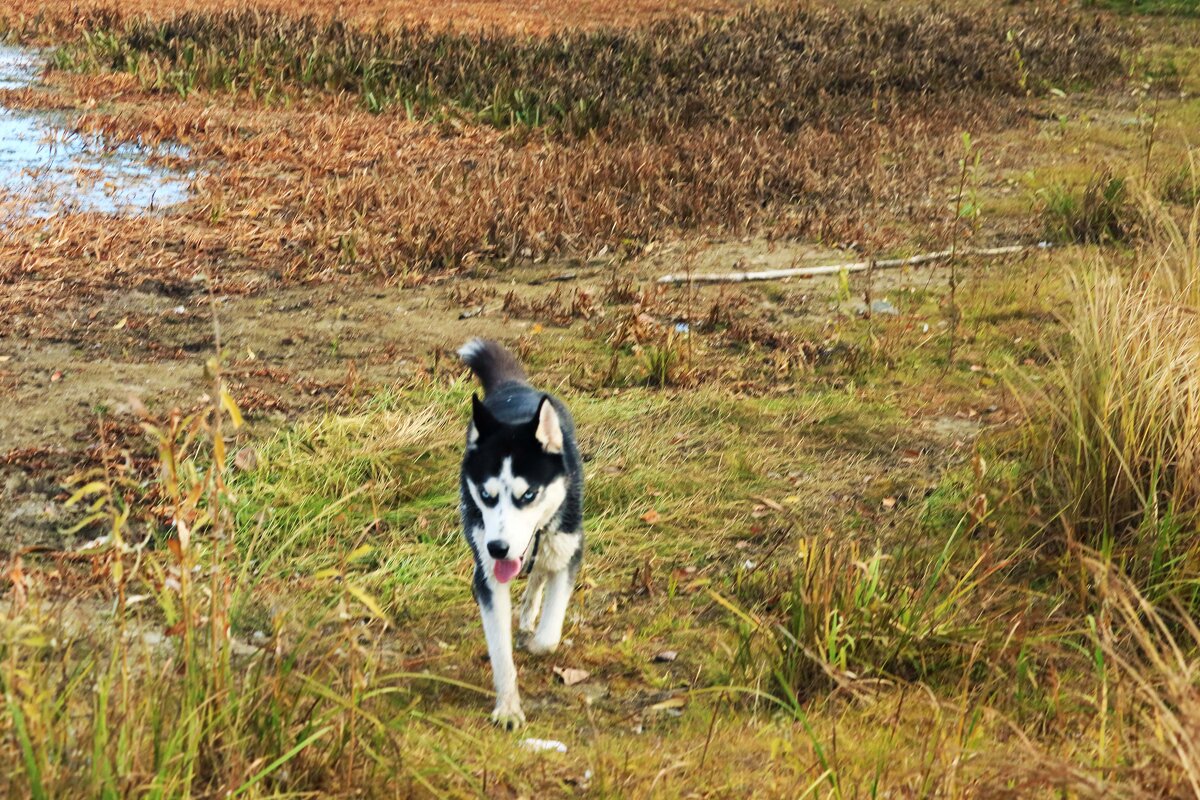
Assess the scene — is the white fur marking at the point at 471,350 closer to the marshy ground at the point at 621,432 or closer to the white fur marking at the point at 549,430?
the marshy ground at the point at 621,432

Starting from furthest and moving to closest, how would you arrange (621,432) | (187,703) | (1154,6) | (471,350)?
(1154,6)
(621,432)
(471,350)
(187,703)

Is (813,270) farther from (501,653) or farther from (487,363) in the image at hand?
(501,653)

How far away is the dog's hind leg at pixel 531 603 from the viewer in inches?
192

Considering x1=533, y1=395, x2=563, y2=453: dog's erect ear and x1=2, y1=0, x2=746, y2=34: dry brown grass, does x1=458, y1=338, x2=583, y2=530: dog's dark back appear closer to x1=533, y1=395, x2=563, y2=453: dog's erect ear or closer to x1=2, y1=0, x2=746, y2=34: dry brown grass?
x1=533, y1=395, x2=563, y2=453: dog's erect ear

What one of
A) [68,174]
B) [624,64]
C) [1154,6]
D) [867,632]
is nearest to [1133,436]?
[867,632]

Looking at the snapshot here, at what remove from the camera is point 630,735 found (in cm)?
406

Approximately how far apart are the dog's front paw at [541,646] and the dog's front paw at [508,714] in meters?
0.35

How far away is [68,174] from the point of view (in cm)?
1084

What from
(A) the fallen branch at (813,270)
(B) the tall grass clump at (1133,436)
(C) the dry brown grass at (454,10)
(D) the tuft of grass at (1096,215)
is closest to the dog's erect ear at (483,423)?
(B) the tall grass clump at (1133,436)

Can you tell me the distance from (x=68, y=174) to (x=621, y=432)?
21.9 ft

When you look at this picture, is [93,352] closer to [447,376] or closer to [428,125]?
[447,376]

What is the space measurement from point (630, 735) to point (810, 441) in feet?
8.51

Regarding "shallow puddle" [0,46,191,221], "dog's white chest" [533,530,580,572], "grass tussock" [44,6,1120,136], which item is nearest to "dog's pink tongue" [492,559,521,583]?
"dog's white chest" [533,530,580,572]

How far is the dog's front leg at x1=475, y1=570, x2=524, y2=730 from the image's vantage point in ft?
13.5
